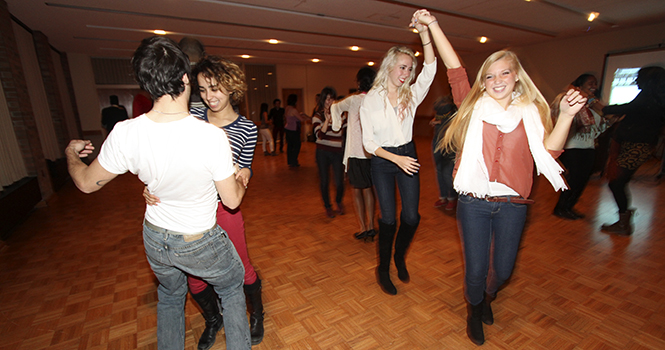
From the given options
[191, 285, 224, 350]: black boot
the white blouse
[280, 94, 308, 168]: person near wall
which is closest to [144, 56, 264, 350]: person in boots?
[191, 285, 224, 350]: black boot

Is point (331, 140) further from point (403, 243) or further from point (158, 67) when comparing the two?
point (158, 67)

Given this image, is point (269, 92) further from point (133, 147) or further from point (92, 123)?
point (133, 147)

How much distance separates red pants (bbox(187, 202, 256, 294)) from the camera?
1.52m

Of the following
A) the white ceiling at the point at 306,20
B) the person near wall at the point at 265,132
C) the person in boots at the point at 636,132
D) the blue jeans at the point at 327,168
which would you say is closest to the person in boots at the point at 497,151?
the blue jeans at the point at 327,168

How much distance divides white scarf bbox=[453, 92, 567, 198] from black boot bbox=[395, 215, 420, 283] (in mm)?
592

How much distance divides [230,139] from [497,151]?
1.28 m

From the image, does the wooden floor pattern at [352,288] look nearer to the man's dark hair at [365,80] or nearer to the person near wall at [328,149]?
the person near wall at [328,149]

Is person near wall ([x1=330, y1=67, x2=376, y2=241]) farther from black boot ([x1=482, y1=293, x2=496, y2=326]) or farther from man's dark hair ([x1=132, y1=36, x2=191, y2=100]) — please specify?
man's dark hair ([x1=132, y1=36, x2=191, y2=100])

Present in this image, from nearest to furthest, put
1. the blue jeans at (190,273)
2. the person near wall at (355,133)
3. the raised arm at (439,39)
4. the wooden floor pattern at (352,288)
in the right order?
the blue jeans at (190,273)
the raised arm at (439,39)
the wooden floor pattern at (352,288)
the person near wall at (355,133)

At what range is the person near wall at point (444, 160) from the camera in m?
3.35

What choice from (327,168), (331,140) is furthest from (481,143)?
(327,168)

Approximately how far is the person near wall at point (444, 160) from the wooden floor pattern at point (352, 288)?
0.30 meters

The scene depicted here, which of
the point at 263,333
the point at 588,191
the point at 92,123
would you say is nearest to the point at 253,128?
the point at 263,333

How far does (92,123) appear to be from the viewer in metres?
8.90
